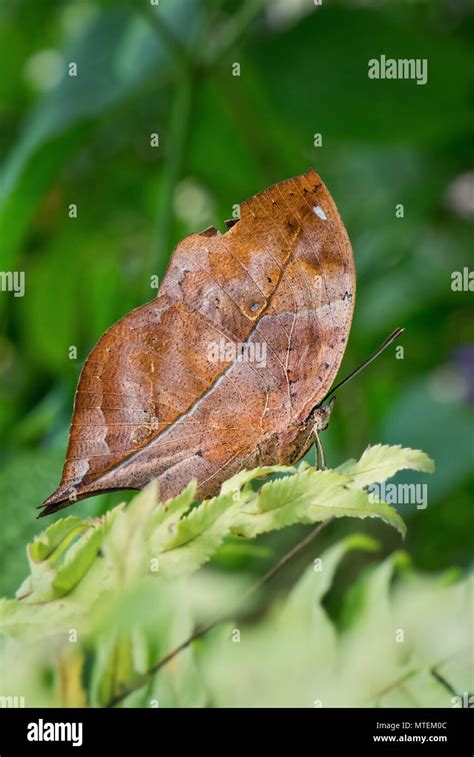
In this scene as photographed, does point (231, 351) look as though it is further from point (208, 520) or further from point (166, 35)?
point (166, 35)

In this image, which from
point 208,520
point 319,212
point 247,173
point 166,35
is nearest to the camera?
point 208,520

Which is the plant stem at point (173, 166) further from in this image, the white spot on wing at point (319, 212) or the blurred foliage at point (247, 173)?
the white spot on wing at point (319, 212)

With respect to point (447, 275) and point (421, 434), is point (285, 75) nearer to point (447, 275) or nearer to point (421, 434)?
point (447, 275)

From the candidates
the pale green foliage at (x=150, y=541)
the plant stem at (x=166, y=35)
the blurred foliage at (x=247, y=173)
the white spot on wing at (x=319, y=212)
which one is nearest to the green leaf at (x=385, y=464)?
the pale green foliage at (x=150, y=541)

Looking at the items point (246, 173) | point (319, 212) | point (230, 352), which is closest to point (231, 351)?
point (230, 352)

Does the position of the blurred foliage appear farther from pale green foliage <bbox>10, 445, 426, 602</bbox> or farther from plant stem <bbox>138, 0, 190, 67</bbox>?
pale green foliage <bbox>10, 445, 426, 602</bbox>

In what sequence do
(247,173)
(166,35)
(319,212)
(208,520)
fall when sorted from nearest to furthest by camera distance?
1. (208,520)
2. (319,212)
3. (166,35)
4. (247,173)

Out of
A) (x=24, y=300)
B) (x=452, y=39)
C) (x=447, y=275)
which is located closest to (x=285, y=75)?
(x=452, y=39)
